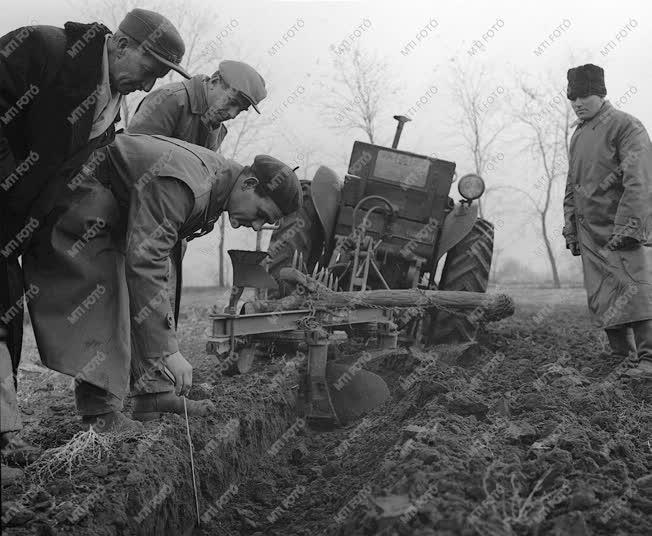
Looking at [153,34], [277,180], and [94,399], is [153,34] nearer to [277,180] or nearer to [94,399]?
[277,180]

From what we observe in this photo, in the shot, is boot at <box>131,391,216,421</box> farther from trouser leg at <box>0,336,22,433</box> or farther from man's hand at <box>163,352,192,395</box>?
trouser leg at <box>0,336,22,433</box>

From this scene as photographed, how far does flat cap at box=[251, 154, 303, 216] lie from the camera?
3168 millimetres

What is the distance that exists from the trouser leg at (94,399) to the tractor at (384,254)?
→ 1.79 m

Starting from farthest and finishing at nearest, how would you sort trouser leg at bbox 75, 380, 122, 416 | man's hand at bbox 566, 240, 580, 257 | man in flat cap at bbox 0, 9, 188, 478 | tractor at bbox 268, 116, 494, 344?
tractor at bbox 268, 116, 494, 344 → man's hand at bbox 566, 240, 580, 257 → trouser leg at bbox 75, 380, 122, 416 → man in flat cap at bbox 0, 9, 188, 478

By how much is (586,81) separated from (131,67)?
3.59m

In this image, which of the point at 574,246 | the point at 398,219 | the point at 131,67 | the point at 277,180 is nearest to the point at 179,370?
the point at 277,180

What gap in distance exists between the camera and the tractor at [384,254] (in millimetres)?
5375

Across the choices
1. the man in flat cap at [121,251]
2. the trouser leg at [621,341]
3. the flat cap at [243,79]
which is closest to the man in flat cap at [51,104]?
the man in flat cap at [121,251]

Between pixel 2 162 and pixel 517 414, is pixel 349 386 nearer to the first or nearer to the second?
pixel 517 414

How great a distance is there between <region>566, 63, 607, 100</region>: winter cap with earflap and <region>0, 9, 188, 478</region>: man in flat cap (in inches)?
130

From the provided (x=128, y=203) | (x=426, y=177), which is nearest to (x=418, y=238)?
(x=426, y=177)

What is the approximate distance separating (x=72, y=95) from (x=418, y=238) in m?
4.51

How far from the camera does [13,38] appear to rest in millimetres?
2668

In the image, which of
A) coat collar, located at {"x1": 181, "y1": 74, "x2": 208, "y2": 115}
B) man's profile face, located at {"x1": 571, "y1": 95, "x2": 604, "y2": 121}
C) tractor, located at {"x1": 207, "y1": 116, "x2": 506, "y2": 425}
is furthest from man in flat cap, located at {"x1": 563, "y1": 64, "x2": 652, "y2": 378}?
coat collar, located at {"x1": 181, "y1": 74, "x2": 208, "y2": 115}
